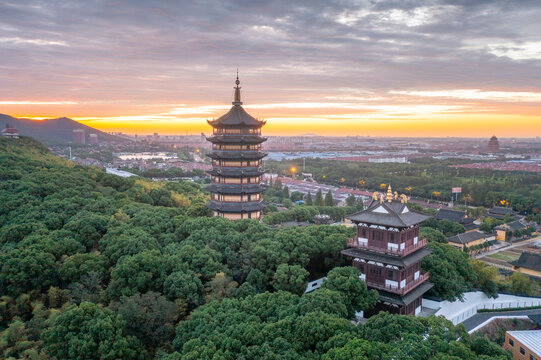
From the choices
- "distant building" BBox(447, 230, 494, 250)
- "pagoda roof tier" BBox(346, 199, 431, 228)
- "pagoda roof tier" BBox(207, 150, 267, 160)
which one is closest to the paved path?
"pagoda roof tier" BBox(346, 199, 431, 228)

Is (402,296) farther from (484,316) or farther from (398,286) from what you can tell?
(484,316)

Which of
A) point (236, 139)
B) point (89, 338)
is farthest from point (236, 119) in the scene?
point (89, 338)

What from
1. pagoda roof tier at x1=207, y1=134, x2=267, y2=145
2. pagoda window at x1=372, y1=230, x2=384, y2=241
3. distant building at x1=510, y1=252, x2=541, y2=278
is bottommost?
distant building at x1=510, y1=252, x2=541, y2=278

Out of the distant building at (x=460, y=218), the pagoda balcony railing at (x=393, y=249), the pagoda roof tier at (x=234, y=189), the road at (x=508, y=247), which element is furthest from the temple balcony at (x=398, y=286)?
the distant building at (x=460, y=218)

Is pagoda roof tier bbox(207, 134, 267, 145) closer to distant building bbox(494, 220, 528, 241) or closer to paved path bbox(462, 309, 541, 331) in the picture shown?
paved path bbox(462, 309, 541, 331)

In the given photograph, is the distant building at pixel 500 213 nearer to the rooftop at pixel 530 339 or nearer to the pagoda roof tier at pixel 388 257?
the rooftop at pixel 530 339

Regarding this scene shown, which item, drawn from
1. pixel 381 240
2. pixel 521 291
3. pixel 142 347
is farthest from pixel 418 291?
pixel 142 347

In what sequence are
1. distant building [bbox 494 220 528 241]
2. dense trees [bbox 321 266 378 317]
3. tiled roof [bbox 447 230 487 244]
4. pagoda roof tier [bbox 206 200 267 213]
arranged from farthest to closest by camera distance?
distant building [bbox 494 220 528 241]
tiled roof [bbox 447 230 487 244]
pagoda roof tier [bbox 206 200 267 213]
dense trees [bbox 321 266 378 317]
